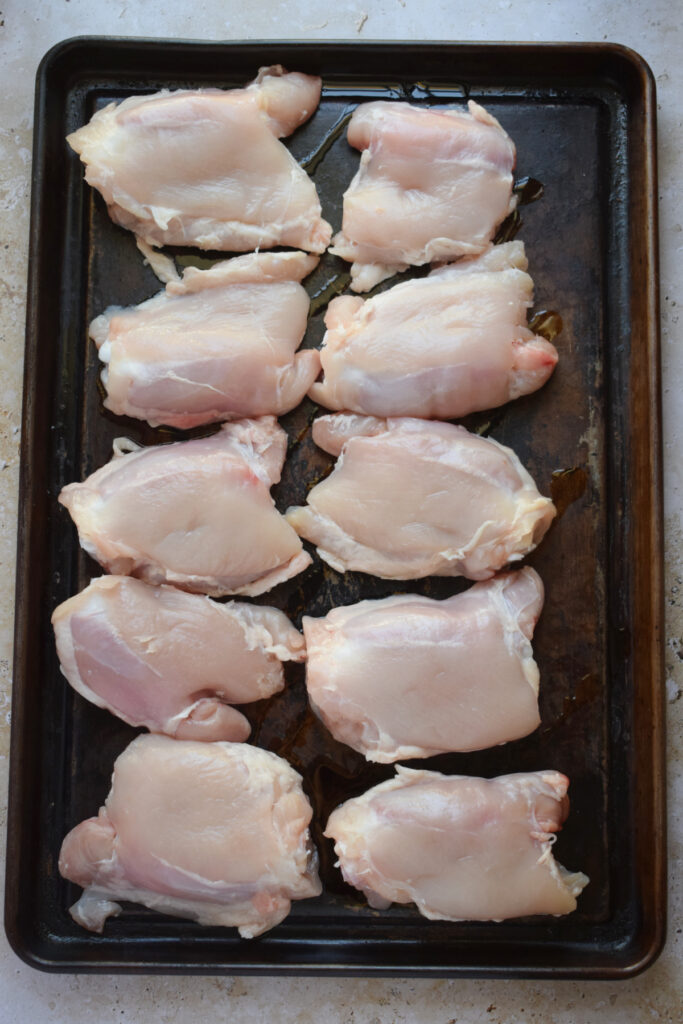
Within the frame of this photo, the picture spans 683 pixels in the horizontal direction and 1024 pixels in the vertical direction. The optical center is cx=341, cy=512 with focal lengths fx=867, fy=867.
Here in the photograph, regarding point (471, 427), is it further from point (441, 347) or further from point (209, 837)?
point (209, 837)

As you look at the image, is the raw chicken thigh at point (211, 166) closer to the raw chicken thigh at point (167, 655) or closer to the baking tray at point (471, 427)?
the baking tray at point (471, 427)

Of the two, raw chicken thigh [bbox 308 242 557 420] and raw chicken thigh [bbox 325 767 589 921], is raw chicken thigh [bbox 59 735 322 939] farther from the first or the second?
raw chicken thigh [bbox 308 242 557 420]

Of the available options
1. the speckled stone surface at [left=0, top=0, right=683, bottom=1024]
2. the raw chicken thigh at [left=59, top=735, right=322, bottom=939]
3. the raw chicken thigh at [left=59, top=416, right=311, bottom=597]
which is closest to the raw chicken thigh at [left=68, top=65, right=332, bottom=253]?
the speckled stone surface at [left=0, top=0, right=683, bottom=1024]

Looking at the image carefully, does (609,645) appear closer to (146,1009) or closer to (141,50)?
(146,1009)

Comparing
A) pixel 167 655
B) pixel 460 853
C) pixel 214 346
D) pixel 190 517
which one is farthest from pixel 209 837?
pixel 214 346

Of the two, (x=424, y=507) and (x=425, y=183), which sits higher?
(x=425, y=183)

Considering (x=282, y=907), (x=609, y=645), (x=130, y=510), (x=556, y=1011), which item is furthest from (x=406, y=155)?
(x=556, y=1011)
